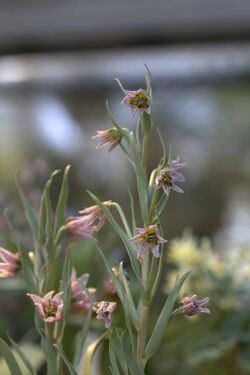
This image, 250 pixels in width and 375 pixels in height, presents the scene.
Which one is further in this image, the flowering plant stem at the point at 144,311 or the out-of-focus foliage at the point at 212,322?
the out-of-focus foliage at the point at 212,322

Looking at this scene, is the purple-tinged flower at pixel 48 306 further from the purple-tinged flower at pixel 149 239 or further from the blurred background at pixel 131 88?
the blurred background at pixel 131 88

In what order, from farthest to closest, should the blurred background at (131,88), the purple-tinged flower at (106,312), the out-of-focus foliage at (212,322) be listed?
1. the blurred background at (131,88)
2. the out-of-focus foliage at (212,322)
3. the purple-tinged flower at (106,312)

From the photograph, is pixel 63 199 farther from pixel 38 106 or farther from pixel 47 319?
pixel 38 106

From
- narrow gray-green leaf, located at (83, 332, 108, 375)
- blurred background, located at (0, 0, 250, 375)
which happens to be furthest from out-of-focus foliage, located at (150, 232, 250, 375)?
blurred background, located at (0, 0, 250, 375)

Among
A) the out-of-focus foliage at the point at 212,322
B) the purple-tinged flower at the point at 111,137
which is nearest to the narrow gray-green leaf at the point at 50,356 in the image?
the purple-tinged flower at the point at 111,137

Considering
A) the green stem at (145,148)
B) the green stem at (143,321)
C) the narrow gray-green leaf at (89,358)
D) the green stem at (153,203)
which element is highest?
the green stem at (145,148)

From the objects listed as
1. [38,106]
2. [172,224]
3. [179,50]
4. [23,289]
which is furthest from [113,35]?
[23,289]
